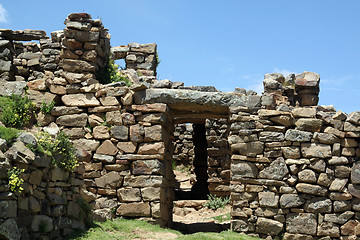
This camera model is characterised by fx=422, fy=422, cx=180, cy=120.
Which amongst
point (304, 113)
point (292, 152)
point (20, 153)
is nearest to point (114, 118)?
point (20, 153)

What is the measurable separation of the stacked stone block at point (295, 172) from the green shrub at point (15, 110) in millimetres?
4324

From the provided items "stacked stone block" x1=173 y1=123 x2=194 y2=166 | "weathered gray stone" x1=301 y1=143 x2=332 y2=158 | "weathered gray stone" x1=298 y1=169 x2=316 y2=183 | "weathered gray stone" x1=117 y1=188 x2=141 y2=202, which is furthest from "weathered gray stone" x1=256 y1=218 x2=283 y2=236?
"stacked stone block" x1=173 y1=123 x2=194 y2=166

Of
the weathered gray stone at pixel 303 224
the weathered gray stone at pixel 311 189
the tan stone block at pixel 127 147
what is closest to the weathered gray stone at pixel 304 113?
the weathered gray stone at pixel 311 189

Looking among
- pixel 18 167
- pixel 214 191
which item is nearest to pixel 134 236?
pixel 18 167

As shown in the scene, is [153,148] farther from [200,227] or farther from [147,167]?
[200,227]

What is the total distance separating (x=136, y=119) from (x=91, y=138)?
1065 millimetres

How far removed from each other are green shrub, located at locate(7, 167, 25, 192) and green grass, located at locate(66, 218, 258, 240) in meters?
1.39

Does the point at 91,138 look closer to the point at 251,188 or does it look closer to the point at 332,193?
the point at 251,188

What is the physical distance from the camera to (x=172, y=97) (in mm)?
9266

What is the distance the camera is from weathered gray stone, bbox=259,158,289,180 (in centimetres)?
883

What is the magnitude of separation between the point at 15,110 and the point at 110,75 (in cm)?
261

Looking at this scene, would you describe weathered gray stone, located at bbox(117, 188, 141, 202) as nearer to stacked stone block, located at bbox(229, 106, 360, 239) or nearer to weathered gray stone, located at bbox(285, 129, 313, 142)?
stacked stone block, located at bbox(229, 106, 360, 239)

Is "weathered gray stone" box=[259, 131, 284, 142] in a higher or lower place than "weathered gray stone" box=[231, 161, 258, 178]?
higher

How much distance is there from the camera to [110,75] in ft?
33.6
